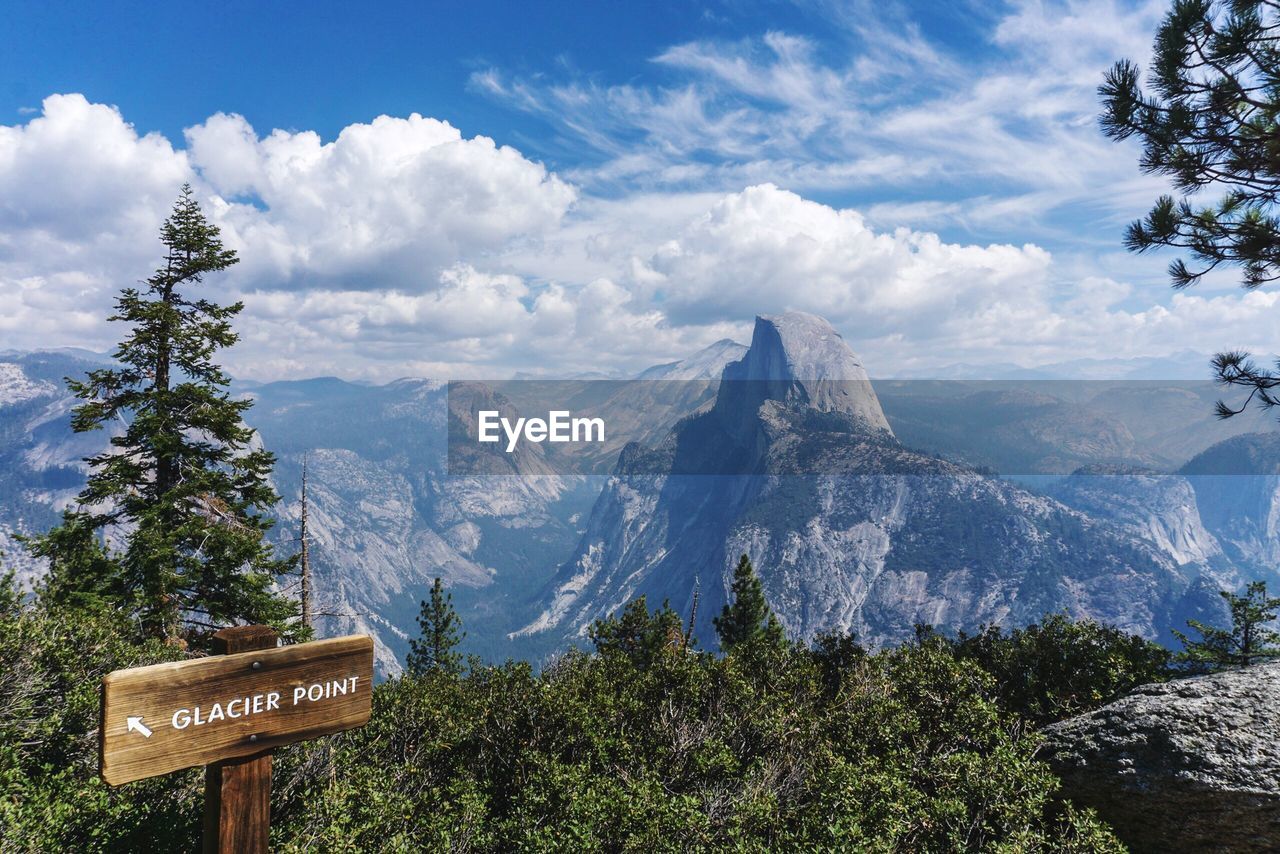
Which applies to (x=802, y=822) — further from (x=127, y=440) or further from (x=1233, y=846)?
(x=127, y=440)

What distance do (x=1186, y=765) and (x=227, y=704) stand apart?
39.6 feet

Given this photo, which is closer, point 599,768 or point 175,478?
point 599,768

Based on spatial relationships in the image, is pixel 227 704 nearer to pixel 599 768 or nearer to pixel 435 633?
pixel 599 768

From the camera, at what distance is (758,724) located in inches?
445

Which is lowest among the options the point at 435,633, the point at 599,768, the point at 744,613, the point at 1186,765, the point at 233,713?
the point at 435,633

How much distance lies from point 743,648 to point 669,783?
7.69 meters

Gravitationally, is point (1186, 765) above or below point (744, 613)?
above

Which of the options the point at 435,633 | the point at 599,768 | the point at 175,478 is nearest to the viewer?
the point at 599,768

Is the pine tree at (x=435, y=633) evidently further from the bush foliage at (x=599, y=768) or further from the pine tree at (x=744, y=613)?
the bush foliage at (x=599, y=768)

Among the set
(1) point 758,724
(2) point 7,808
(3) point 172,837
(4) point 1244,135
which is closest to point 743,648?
(1) point 758,724

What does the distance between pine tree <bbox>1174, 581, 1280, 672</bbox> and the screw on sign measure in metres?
16.3

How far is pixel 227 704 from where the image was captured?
4480 mm

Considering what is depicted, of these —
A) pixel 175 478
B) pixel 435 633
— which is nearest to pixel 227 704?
pixel 175 478

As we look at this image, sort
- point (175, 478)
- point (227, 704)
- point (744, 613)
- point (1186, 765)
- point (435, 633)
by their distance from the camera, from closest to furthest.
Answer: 1. point (227, 704)
2. point (1186, 765)
3. point (175, 478)
4. point (744, 613)
5. point (435, 633)
